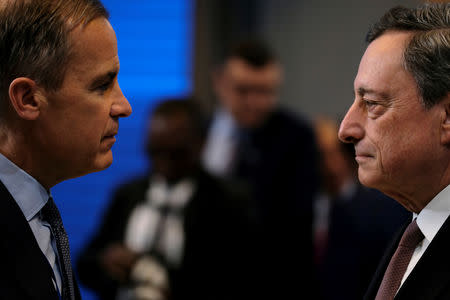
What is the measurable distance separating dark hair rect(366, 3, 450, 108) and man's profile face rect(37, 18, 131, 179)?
0.72 m

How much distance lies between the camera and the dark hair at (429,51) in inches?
63.2

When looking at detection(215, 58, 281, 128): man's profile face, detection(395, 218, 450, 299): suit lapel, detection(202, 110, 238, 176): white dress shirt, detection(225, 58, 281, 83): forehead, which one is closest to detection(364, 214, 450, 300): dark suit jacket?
detection(395, 218, 450, 299): suit lapel

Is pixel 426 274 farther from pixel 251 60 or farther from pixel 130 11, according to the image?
pixel 130 11

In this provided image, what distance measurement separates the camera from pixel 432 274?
5.06 feet

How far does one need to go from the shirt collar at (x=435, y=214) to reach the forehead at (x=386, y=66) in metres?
0.27

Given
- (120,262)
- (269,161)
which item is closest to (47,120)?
(120,262)

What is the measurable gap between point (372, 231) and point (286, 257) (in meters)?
0.99

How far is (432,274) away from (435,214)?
0.55 feet

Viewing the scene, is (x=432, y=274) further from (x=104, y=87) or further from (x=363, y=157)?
(x=104, y=87)

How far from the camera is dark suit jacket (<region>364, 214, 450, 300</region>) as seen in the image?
1519 mm

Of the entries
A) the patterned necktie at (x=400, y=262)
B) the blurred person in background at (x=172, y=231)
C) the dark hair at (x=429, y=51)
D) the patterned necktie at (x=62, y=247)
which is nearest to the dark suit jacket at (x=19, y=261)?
the patterned necktie at (x=62, y=247)

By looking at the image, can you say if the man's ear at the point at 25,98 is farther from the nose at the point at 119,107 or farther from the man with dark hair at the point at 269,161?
the man with dark hair at the point at 269,161

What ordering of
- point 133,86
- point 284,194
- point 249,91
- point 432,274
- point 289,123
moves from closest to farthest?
point 432,274 < point 284,194 < point 289,123 < point 249,91 < point 133,86

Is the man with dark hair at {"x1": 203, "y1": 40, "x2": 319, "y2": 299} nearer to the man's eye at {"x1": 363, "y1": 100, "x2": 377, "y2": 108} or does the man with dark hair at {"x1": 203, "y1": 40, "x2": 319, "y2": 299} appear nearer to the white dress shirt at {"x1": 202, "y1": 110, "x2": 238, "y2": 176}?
the white dress shirt at {"x1": 202, "y1": 110, "x2": 238, "y2": 176}
